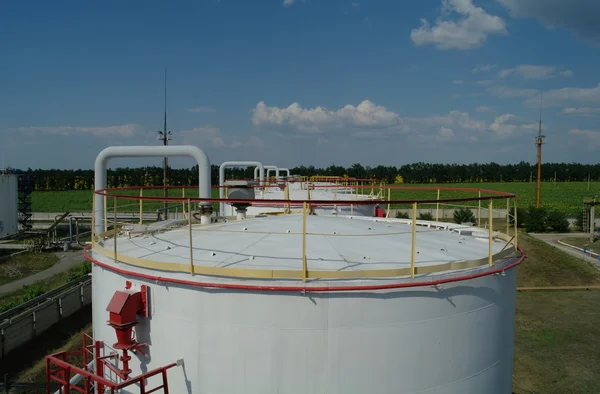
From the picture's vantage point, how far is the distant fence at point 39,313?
1416 centimetres

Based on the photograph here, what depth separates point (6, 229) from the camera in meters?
33.4

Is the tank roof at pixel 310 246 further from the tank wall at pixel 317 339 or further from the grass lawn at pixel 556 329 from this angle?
the grass lawn at pixel 556 329

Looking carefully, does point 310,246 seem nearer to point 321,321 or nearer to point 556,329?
point 321,321

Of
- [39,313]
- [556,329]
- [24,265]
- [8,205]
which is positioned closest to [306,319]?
[39,313]

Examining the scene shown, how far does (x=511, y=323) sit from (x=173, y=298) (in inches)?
206

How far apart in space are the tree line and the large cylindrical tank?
10316cm

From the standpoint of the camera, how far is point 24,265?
27.0m

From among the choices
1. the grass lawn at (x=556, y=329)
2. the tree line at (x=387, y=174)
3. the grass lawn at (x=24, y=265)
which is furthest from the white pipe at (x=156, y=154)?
the tree line at (x=387, y=174)

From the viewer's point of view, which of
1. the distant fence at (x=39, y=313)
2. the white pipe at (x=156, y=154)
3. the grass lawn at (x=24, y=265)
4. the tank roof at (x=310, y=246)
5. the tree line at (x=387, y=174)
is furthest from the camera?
the tree line at (x=387, y=174)

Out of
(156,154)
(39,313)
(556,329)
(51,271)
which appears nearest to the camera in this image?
(156,154)

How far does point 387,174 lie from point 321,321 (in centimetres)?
13168

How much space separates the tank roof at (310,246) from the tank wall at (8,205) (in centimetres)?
3015

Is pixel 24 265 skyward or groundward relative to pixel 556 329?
skyward

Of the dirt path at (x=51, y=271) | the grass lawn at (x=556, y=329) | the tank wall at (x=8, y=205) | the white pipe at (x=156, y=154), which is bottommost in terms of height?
the grass lawn at (x=556, y=329)
